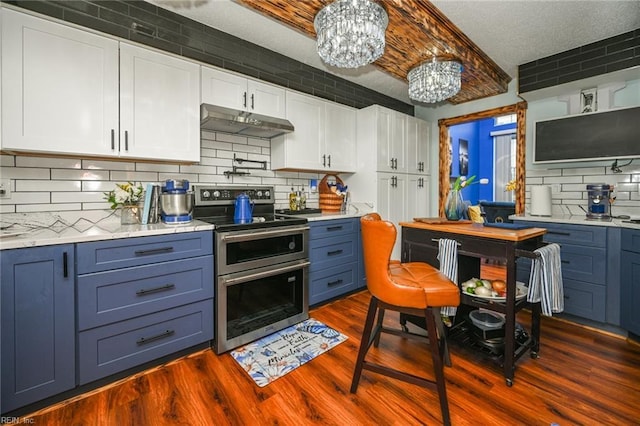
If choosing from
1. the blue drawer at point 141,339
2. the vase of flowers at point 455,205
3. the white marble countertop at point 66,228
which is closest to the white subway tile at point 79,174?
the white marble countertop at point 66,228

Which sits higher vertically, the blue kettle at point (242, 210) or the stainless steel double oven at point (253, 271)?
the blue kettle at point (242, 210)

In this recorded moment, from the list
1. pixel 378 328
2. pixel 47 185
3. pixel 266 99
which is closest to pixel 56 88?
pixel 47 185

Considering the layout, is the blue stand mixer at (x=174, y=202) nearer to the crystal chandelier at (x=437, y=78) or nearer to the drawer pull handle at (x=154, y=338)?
the drawer pull handle at (x=154, y=338)

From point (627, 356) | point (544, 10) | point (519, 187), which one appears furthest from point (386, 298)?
point (519, 187)

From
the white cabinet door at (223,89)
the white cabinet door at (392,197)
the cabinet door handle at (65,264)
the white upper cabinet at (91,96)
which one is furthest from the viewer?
the white cabinet door at (392,197)

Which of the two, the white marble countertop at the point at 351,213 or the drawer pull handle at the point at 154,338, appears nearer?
the drawer pull handle at the point at 154,338

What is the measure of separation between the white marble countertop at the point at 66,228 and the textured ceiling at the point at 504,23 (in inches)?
68.1

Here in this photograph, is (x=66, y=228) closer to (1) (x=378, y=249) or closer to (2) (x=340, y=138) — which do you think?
(1) (x=378, y=249)

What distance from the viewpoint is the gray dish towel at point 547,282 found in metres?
1.64

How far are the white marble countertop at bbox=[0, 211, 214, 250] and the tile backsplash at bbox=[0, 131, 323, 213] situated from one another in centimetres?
6

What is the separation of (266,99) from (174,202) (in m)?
1.33

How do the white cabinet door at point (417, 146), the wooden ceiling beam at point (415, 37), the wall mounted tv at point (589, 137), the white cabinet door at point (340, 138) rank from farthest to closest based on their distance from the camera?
1. the white cabinet door at point (417, 146)
2. the white cabinet door at point (340, 138)
3. the wall mounted tv at point (589, 137)
4. the wooden ceiling beam at point (415, 37)

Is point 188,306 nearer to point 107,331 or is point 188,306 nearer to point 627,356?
point 107,331

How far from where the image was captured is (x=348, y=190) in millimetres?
3668
